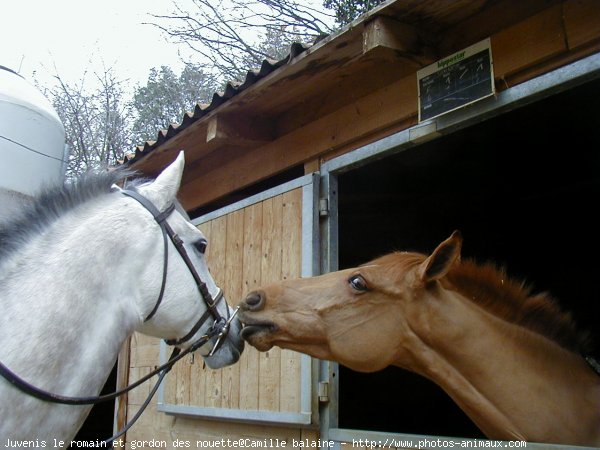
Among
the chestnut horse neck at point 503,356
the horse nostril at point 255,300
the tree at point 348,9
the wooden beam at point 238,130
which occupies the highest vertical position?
the tree at point 348,9

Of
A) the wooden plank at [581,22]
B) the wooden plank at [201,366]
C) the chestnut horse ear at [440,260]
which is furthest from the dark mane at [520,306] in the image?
the wooden plank at [201,366]

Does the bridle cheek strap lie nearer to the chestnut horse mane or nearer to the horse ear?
the horse ear

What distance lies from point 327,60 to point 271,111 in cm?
96

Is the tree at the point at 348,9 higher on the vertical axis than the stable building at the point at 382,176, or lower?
higher

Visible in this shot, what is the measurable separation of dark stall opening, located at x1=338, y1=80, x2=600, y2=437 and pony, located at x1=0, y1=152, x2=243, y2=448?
214cm

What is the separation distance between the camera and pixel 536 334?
2693mm

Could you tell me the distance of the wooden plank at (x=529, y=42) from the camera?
2582 mm

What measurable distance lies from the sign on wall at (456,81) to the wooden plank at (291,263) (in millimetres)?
1019

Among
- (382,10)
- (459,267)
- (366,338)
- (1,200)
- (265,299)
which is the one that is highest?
(382,10)

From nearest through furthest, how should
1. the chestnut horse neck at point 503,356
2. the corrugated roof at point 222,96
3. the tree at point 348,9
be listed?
the chestnut horse neck at point 503,356, the corrugated roof at point 222,96, the tree at point 348,9

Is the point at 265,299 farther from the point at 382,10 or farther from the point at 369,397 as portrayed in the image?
the point at 369,397

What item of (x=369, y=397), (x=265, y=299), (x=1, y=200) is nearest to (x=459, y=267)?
(x=265, y=299)

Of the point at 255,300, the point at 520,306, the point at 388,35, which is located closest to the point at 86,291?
the point at 255,300

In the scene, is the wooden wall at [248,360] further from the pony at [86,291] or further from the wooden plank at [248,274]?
the pony at [86,291]
